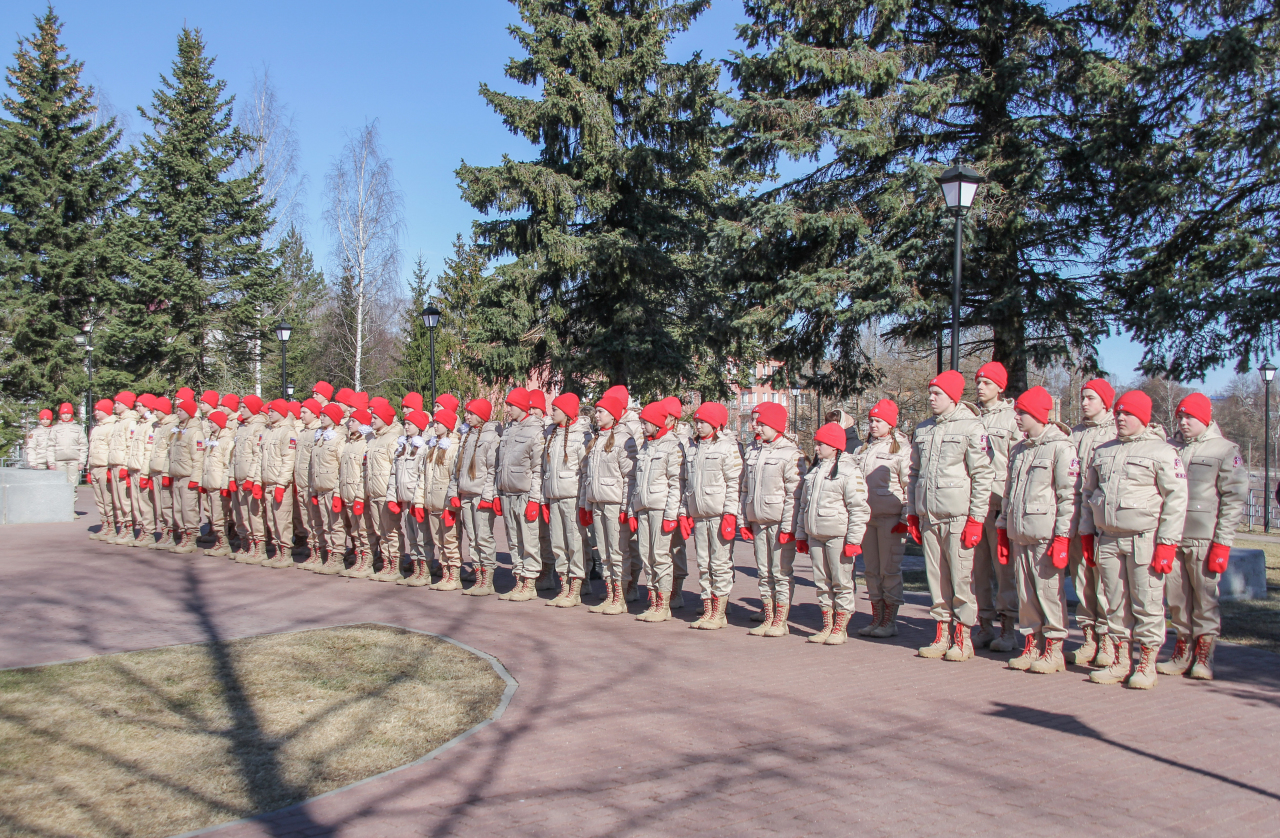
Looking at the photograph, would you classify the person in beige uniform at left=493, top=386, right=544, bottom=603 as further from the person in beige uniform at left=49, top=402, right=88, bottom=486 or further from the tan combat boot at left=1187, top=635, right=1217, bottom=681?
the person in beige uniform at left=49, top=402, right=88, bottom=486

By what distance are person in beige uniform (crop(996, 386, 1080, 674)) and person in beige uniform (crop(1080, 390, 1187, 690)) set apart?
0.27 meters

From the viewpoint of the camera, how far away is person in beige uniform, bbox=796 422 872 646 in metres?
8.63

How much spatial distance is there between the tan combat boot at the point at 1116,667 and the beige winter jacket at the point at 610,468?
4.87 metres

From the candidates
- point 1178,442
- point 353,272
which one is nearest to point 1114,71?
point 1178,442

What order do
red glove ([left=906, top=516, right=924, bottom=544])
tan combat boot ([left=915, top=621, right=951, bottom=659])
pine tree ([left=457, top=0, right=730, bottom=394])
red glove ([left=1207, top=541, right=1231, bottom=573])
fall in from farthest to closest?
pine tree ([left=457, top=0, right=730, bottom=394]) → red glove ([left=906, top=516, right=924, bottom=544]) → tan combat boot ([left=915, top=621, right=951, bottom=659]) → red glove ([left=1207, top=541, right=1231, bottom=573])

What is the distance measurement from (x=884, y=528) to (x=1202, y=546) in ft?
8.85

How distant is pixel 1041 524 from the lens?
295 inches

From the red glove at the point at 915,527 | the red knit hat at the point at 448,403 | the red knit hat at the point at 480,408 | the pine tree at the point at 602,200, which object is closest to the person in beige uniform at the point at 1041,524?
the red glove at the point at 915,527

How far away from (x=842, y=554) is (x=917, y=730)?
8.88 ft

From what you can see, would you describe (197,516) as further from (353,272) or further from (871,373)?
(353,272)

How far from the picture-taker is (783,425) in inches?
358

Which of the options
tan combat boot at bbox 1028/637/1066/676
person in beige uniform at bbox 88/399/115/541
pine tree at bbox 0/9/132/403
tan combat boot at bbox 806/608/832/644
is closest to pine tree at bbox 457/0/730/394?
person in beige uniform at bbox 88/399/115/541

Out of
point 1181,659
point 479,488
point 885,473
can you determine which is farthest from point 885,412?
point 479,488

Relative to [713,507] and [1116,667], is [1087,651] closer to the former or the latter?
[1116,667]
